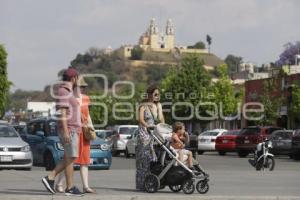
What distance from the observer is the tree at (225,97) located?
229 feet

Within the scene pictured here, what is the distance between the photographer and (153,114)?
14.6 meters

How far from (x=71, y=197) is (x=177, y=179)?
2.19m

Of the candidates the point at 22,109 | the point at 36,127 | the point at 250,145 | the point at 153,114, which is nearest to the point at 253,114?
the point at 250,145

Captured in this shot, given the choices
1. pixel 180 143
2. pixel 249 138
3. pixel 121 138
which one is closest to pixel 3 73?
pixel 121 138

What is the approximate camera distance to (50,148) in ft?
82.7

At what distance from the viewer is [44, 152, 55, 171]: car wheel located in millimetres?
25000

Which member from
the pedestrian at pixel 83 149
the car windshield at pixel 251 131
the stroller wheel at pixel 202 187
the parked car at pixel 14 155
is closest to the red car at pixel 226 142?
the car windshield at pixel 251 131

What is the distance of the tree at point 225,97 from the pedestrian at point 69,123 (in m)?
55.7

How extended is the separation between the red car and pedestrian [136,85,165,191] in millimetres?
29036

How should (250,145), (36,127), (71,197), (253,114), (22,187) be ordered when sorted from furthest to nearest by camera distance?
(253,114) → (250,145) → (36,127) → (22,187) → (71,197)

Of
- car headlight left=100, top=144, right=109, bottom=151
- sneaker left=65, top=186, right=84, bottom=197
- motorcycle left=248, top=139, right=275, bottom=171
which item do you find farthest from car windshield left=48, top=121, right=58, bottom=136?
sneaker left=65, top=186, right=84, bottom=197

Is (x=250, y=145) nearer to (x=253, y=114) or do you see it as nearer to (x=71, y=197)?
(x=253, y=114)

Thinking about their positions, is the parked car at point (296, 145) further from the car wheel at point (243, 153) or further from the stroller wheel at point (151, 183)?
the stroller wheel at point (151, 183)

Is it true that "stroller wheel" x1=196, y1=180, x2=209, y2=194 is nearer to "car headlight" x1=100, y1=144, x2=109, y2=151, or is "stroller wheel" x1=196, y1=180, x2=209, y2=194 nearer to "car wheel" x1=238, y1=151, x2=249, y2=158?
"car headlight" x1=100, y1=144, x2=109, y2=151
